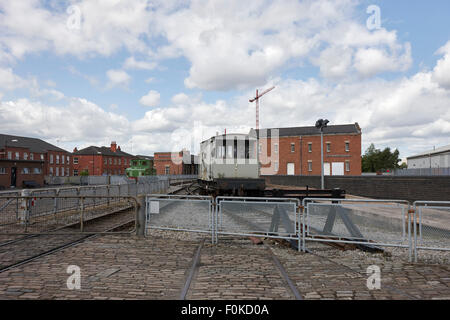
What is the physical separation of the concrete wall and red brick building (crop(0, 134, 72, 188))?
40.4 m

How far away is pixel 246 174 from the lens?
14102 mm

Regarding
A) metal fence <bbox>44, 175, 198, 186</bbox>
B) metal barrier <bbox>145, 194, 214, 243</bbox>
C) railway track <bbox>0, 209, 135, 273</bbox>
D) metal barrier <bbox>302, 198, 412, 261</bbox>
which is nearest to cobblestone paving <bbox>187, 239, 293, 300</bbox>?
metal barrier <bbox>145, 194, 214, 243</bbox>

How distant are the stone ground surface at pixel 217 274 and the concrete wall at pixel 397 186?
52.7 feet

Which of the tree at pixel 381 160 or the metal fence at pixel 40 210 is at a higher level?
the tree at pixel 381 160

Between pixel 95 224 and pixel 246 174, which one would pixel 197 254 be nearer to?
pixel 95 224

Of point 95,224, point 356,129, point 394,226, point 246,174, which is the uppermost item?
point 356,129

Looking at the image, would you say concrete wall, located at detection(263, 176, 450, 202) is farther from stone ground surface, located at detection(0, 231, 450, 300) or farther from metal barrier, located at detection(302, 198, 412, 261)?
stone ground surface, located at detection(0, 231, 450, 300)

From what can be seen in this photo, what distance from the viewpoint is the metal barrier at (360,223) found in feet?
19.7

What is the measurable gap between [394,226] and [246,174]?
8.50m

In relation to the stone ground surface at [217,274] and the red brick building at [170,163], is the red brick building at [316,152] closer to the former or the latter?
A: the red brick building at [170,163]

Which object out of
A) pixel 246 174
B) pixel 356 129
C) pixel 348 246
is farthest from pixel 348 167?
pixel 348 246

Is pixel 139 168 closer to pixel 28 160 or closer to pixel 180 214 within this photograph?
pixel 28 160

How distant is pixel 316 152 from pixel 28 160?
46.1m

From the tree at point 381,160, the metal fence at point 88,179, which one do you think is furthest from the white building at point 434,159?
the metal fence at point 88,179
